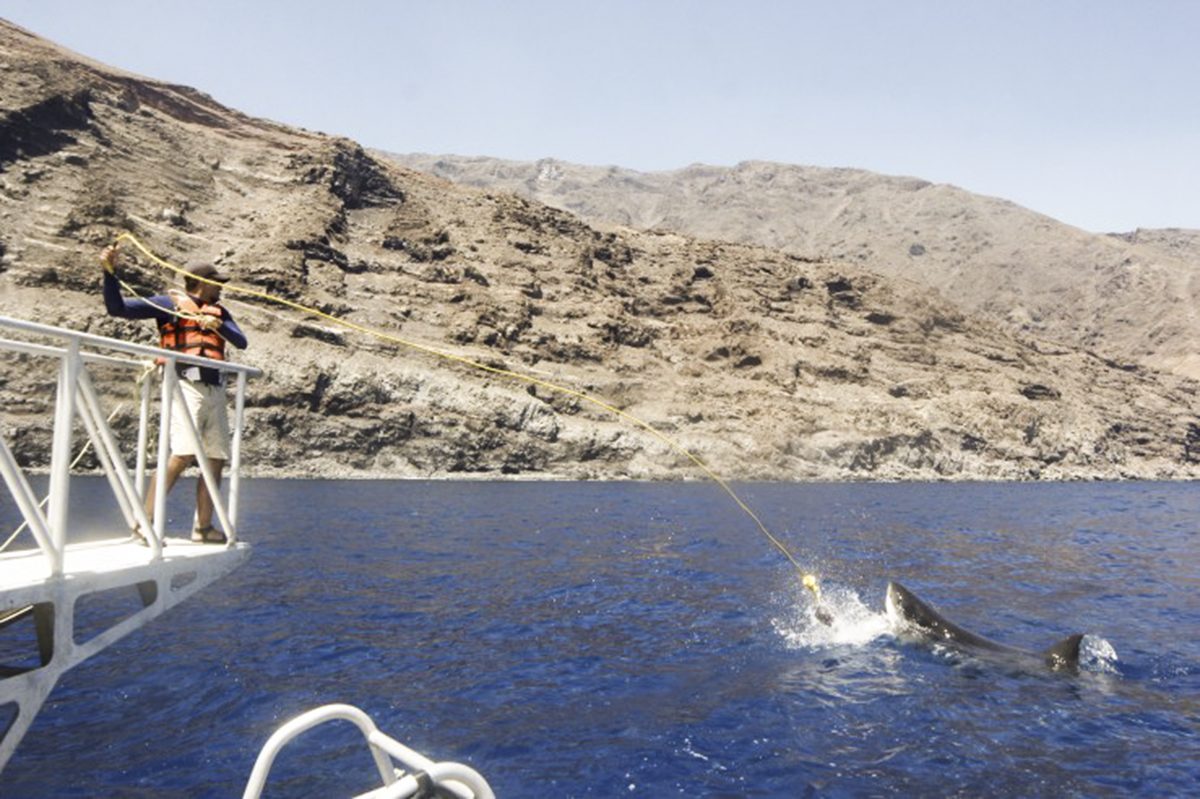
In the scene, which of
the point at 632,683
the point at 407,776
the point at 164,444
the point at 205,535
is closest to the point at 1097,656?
the point at 632,683

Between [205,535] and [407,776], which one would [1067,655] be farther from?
[205,535]

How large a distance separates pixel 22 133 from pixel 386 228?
3890 centimetres

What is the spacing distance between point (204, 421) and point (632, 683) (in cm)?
632

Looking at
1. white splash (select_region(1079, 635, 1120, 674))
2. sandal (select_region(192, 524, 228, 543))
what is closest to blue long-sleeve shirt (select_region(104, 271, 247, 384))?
sandal (select_region(192, 524, 228, 543))

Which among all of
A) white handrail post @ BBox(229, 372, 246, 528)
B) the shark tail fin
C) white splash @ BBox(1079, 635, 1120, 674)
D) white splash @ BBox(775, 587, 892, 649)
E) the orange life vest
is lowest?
white splash @ BBox(775, 587, 892, 649)

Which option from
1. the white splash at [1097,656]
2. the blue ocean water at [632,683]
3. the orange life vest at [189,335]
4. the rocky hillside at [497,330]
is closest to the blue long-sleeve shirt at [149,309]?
the orange life vest at [189,335]

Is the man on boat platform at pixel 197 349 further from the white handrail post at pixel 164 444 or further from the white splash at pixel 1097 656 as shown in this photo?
the white splash at pixel 1097 656

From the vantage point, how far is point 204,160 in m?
98.7

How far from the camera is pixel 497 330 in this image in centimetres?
8588

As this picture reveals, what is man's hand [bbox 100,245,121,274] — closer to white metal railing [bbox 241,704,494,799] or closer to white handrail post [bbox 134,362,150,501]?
white handrail post [bbox 134,362,150,501]

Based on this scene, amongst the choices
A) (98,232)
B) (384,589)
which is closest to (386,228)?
(98,232)

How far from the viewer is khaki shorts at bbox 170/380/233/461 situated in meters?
7.57

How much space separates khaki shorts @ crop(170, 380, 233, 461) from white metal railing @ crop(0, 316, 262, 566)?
16 cm

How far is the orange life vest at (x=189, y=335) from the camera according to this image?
8.02m
